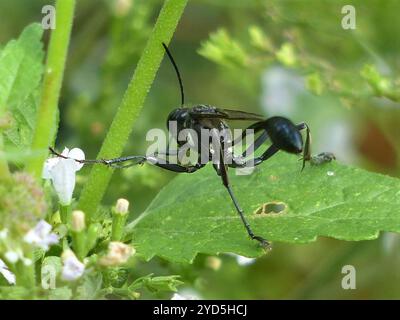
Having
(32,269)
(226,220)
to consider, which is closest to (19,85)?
(32,269)

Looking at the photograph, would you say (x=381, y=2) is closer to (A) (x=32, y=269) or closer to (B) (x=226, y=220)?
(B) (x=226, y=220)

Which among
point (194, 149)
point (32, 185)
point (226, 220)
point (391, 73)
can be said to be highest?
point (391, 73)

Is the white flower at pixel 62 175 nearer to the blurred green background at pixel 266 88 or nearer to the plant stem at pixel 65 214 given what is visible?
the plant stem at pixel 65 214

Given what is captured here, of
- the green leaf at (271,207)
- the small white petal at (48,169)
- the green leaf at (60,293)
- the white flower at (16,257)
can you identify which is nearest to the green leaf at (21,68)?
the small white petal at (48,169)
